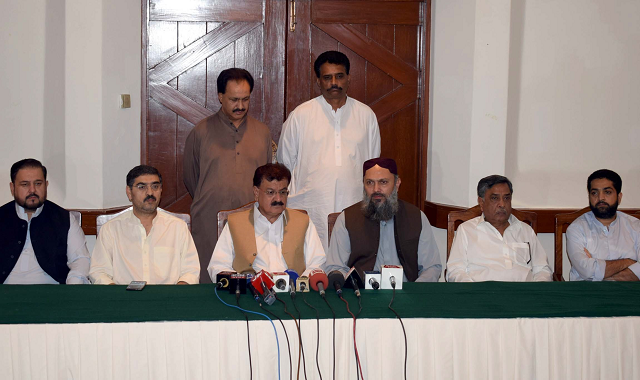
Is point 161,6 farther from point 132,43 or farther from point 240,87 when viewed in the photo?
point 240,87

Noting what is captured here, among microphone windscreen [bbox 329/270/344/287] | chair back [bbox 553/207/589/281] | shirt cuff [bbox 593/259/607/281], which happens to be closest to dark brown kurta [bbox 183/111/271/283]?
microphone windscreen [bbox 329/270/344/287]

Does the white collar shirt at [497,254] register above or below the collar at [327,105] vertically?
below

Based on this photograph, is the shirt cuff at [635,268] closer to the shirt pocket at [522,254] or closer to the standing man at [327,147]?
the shirt pocket at [522,254]

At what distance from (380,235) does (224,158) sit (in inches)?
46.8

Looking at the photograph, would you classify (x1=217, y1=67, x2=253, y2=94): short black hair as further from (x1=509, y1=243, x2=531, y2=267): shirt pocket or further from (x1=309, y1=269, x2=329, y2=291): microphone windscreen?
(x1=509, y1=243, x2=531, y2=267): shirt pocket

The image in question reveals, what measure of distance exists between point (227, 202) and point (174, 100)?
1268mm

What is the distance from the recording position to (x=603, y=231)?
3.73 metres

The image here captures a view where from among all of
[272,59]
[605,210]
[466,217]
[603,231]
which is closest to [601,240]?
[603,231]

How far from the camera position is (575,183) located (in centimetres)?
489

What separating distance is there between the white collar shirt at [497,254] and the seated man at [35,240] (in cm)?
207

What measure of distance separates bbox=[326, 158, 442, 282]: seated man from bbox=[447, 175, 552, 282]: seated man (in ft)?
0.58

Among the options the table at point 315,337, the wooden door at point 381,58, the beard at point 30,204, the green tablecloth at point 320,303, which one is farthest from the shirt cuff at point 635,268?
the beard at point 30,204

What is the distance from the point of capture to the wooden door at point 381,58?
16.1 feet

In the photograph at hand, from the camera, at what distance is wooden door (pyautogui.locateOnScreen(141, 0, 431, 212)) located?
484 cm
